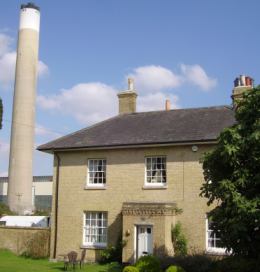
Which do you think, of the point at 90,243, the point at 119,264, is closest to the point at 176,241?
the point at 119,264

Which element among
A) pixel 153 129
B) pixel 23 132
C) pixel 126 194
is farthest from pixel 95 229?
pixel 23 132

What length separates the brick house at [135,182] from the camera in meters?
24.1

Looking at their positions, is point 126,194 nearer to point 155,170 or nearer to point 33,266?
point 155,170

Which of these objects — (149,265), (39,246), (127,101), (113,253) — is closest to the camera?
(149,265)

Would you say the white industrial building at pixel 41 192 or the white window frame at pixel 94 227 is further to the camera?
the white industrial building at pixel 41 192

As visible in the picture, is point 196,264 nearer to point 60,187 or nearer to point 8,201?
point 60,187

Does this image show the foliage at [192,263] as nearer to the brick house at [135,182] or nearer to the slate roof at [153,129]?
the brick house at [135,182]

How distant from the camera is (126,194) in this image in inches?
1024

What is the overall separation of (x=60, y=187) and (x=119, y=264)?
6366 millimetres

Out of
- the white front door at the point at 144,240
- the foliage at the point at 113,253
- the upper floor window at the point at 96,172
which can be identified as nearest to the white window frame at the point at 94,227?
the foliage at the point at 113,253

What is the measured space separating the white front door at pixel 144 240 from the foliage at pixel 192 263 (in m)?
5.63

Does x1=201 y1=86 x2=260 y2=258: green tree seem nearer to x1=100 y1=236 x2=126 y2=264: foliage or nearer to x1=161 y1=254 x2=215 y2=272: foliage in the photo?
x1=161 y1=254 x2=215 y2=272: foliage

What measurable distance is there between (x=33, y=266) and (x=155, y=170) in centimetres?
792

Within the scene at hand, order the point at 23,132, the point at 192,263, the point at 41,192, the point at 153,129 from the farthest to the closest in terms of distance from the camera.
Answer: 1. the point at 41,192
2. the point at 23,132
3. the point at 153,129
4. the point at 192,263
